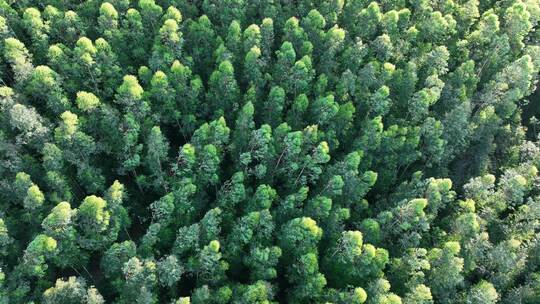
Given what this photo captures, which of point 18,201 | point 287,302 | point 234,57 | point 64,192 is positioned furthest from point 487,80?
point 18,201

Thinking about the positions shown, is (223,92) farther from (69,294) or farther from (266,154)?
(69,294)

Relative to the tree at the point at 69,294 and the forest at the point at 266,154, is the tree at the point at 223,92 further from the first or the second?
the tree at the point at 69,294

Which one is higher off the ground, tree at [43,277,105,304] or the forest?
the forest

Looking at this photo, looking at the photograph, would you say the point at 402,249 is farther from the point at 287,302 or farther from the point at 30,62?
the point at 30,62

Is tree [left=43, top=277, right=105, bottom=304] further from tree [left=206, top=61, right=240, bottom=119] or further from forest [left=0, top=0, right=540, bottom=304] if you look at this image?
tree [left=206, top=61, right=240, bottom=119]

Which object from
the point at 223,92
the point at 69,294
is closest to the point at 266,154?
the point at 223,92

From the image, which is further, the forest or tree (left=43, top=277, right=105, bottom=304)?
the forest

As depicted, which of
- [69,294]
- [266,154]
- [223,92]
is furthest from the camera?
[223,92]

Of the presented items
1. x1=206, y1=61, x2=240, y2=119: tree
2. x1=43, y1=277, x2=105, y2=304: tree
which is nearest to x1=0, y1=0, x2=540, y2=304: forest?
x1=43, y1=277, x2=105, y2=304: tree

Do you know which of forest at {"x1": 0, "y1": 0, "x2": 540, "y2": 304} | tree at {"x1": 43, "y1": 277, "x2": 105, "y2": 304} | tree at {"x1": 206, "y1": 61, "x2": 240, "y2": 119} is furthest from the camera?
tree at {"x1": 206, "y1": 61, "x2": 240, "y2": 119}
